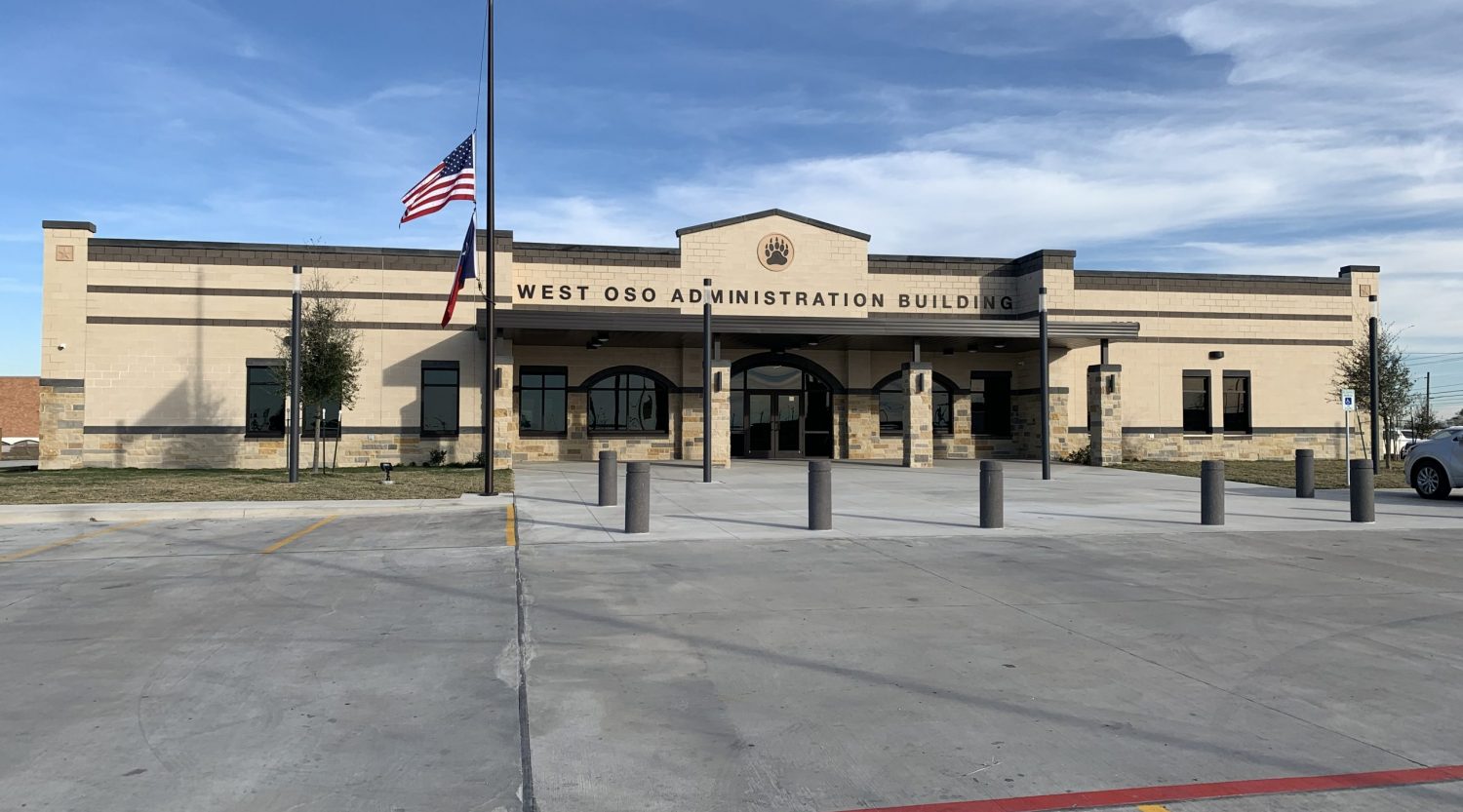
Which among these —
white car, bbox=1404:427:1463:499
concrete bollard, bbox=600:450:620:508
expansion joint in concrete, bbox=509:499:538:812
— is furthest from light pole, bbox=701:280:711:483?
white car, bbox=1404:427:1463:499

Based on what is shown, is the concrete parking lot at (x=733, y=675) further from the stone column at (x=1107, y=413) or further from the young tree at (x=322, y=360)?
the stone column at (x=1107, y=413)

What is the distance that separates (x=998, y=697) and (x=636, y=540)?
23.8 ft

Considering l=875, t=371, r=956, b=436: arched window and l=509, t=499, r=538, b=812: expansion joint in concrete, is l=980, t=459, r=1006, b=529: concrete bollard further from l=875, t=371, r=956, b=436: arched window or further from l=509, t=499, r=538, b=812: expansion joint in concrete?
l=875, t=371, r=956, b=436: arched window

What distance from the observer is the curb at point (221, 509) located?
49.6 ft

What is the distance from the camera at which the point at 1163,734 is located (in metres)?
4.96

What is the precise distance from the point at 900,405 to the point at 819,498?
1853cm

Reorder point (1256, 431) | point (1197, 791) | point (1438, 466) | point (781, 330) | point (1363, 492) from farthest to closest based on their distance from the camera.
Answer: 1. point (1256, 431)
2. point (781, 330)
3. point (1438, 466)
4. point (1363, 492)
5. point (1197, 791)

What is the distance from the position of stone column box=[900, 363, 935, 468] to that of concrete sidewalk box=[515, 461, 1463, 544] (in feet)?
9.56

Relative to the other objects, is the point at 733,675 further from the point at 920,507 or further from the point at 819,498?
the point at 920,507

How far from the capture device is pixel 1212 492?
1377 cm

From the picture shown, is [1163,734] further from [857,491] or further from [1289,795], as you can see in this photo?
[857,491]

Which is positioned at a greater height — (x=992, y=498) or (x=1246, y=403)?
(x=1246, y=403)

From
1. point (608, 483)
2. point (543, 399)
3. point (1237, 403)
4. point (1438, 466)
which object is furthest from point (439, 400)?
point (1237, 403)

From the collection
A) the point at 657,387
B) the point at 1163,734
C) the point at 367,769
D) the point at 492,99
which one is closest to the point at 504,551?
the point at 367,769
